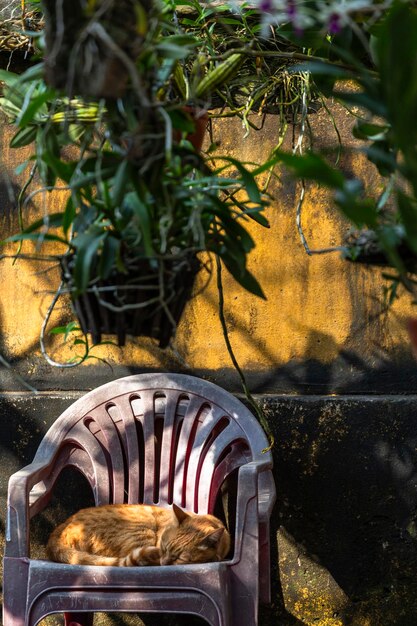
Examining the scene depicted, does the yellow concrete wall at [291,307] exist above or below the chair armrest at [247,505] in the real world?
above

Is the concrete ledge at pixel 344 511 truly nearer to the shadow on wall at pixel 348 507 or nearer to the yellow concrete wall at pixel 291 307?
the shadow on wall at pixel 348 507

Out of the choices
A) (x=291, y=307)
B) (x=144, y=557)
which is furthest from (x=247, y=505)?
(x=291, y=307)

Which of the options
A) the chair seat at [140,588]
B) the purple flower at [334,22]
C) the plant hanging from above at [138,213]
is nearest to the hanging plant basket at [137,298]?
the plant hanging from above at [138,213]

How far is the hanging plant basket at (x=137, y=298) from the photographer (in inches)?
61.4

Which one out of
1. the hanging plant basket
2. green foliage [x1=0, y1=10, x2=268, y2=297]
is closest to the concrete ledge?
green foliage [x1=0, y1=10, x2=268, y2=297]

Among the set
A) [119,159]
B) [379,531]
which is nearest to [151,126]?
[119,159]

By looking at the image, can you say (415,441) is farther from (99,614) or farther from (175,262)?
(175,262)

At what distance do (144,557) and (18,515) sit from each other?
414 mm

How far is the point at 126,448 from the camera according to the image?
3.18m

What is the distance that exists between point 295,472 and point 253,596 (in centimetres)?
70

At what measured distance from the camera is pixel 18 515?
2742mm

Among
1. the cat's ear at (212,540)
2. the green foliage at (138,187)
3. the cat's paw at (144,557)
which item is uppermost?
the green foliage at (138,187)

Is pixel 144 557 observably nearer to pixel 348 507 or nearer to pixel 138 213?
pixel 348 507

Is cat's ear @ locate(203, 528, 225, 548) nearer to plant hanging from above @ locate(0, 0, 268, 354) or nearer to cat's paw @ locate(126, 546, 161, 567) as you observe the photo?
cat's paw @ locate(126, 546, 161, 567)
